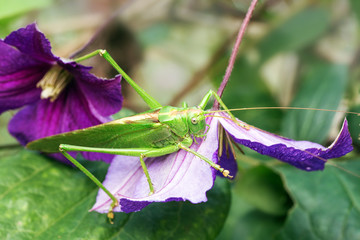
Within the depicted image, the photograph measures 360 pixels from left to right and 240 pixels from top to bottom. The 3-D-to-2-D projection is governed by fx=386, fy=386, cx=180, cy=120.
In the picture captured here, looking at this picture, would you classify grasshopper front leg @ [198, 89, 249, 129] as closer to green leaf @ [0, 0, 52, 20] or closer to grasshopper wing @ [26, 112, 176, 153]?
grasshopper wing @ [26, 112, 176, 153]

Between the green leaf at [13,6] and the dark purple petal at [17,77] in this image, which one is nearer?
the dark purple petal at [17,77]

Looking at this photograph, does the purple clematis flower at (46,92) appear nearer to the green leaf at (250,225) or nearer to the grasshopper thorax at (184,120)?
the grasshopper thorax at (184,120)

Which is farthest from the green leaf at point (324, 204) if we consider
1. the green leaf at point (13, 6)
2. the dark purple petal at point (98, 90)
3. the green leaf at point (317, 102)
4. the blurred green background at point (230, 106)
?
the green leaf at point (13, 6)

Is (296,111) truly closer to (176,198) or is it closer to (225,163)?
(225,163)

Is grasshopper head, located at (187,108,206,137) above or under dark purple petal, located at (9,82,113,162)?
above

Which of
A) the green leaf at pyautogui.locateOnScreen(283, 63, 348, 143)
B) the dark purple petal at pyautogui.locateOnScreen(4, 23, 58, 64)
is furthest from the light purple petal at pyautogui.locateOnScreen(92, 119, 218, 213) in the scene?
the green leaf at pyautogui.locateOnScreen(283, 63, 348, 143)

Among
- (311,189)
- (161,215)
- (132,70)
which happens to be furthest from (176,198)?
(132,70)

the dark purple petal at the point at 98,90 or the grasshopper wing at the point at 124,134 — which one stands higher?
the dark purple petal at the point at 98,90
